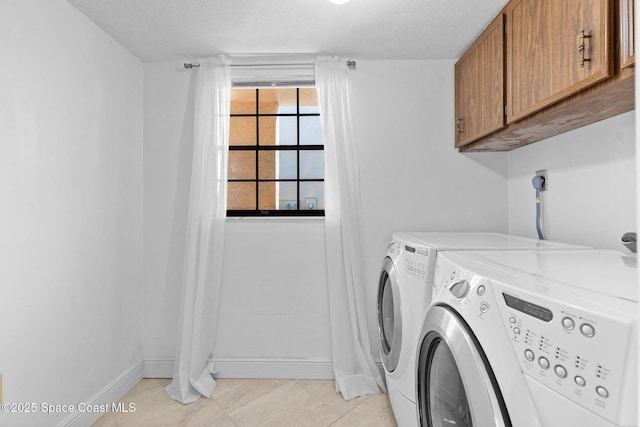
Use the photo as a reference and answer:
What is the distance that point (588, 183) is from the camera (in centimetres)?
161

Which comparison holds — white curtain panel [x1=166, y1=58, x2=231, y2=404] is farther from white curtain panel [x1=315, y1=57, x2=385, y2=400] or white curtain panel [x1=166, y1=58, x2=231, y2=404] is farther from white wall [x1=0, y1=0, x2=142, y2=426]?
white curtain panel [x1=315, y1=57, x2=385, y2=400]

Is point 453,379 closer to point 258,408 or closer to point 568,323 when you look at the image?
point 568,323

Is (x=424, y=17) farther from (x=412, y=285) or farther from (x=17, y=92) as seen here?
(x=17, y=92)

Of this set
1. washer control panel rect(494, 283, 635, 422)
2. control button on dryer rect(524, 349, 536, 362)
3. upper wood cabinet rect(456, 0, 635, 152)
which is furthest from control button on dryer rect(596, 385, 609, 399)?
upper wood cabinet rect(456, 0, 635, 152)

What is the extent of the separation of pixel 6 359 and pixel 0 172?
0.76 meters

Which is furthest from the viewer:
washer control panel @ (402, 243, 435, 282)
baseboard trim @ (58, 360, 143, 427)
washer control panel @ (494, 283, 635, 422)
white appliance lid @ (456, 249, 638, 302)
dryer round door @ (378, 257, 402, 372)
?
baseboard trim @ (58, 360, 143, 427)

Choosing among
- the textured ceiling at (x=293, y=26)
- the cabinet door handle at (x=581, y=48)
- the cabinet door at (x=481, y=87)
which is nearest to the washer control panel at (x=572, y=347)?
the cabinet door handle at (x=581, y=48)

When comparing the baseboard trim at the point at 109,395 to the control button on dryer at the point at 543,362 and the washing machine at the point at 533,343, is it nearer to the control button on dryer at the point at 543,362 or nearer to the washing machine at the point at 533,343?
the washing machine at the point at 533,343

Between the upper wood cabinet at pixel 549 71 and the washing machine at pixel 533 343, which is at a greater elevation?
the upper wood cabinet at pixel 549 71

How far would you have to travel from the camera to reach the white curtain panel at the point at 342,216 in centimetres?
219

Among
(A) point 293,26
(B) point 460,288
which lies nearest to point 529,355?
(B) point 460,288

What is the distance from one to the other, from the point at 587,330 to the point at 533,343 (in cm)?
12

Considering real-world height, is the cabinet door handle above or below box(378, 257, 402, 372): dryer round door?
above

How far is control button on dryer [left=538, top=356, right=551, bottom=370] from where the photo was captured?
624 millimetres
